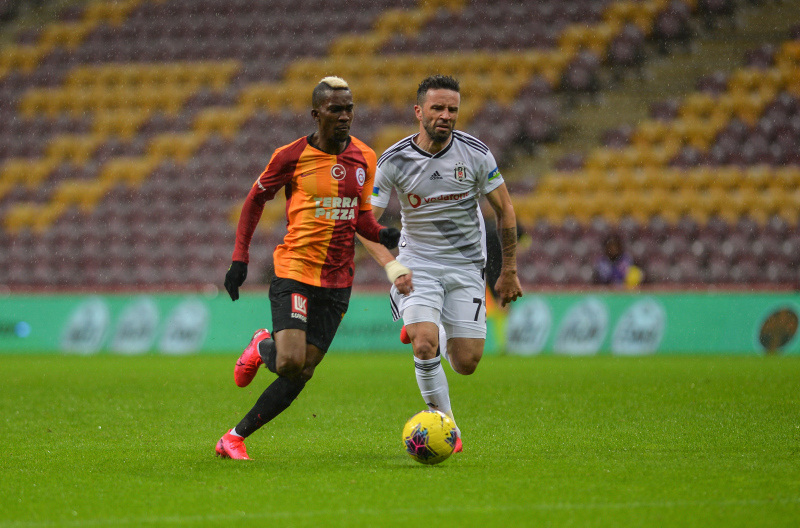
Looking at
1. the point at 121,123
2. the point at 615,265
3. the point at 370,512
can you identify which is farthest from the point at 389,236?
the point at 121,123

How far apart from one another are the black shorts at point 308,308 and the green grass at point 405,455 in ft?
2.58

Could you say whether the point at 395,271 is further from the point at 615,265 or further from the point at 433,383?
the point at 615,265

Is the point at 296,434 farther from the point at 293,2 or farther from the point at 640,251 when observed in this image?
the point at 293,2

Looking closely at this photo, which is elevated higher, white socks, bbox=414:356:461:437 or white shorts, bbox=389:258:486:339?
white shorts, bbox=389:258:486:339

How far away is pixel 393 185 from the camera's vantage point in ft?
21.8

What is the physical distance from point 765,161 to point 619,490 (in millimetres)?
15038

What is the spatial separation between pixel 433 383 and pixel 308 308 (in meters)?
0.99

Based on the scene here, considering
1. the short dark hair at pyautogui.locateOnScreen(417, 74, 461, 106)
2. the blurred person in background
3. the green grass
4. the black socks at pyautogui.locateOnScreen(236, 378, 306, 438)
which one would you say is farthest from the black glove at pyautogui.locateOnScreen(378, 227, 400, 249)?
the blurred person in background

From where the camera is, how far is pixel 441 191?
6570 mm

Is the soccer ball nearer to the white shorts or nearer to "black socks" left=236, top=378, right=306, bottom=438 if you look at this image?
"black socks" left=236, top=378, right=306, bottom=438

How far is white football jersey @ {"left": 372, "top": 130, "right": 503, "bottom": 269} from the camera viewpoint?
656cm

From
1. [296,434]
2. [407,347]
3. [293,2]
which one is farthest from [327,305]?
[293,2]

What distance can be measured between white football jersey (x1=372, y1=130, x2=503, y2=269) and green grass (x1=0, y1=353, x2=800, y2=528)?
4.42 feet

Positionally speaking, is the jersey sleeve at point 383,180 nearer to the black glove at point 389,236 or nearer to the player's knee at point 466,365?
the black glove at point 389,236
